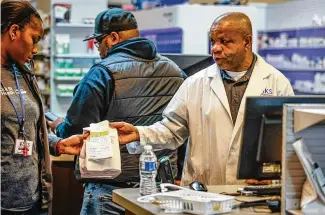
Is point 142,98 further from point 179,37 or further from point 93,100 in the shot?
point 179,37

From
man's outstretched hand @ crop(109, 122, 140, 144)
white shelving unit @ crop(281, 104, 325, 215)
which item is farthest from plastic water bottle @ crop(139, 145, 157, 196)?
white shelving unit @ crop(281, 104, 325, 215)

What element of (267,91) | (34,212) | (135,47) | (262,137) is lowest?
(34,212)

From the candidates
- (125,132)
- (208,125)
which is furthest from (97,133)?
(208,125)

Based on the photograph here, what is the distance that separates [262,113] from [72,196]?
2.65 meters

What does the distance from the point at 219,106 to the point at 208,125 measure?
0.12 meters

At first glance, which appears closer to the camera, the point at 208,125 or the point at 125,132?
the point at 125,132

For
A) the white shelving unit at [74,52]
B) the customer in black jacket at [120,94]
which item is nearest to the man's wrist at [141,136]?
the customer in black jacket at [120,94]

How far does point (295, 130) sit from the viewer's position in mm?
2824

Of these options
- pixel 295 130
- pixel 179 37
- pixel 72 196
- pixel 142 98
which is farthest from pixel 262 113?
pixel 179 37

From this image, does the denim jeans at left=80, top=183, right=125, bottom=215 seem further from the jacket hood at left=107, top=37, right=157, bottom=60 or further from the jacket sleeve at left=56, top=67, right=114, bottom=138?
the jacket hood at left=107, top=37, right=157, bottom=60

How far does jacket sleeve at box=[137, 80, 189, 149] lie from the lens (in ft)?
12.4

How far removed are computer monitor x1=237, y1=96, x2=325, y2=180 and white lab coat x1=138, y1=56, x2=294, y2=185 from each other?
0.59m

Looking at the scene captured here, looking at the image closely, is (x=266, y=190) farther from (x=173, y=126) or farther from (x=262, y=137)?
(x=173, y=126)

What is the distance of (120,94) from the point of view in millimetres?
4148
